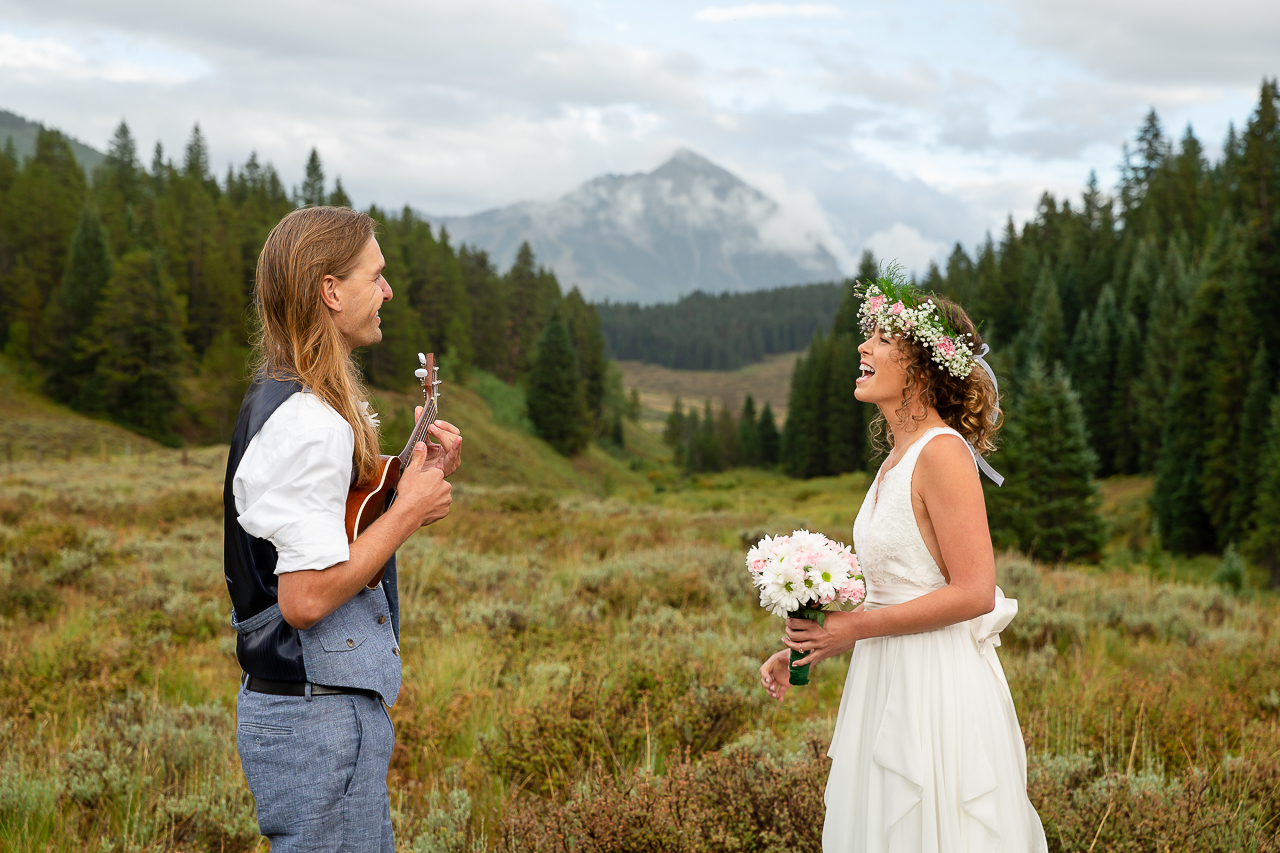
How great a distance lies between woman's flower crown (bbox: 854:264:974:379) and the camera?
2.76 metres

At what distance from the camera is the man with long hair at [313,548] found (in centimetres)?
203

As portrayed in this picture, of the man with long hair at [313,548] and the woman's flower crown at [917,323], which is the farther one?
the woman's flower crown at [917,323]

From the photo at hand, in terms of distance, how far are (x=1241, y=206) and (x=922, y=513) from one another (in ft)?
244

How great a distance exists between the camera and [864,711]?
2.82 m

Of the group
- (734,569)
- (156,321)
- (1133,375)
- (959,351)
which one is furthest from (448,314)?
(959,351)

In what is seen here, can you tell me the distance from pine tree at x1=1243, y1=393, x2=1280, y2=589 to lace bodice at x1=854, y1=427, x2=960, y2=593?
38883 mm

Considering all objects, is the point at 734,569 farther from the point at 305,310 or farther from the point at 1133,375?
the point at 1133,375

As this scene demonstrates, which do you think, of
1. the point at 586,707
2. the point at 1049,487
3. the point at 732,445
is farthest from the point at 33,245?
the point at 586,707

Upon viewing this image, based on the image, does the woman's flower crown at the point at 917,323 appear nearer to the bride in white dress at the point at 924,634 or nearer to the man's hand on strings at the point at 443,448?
the bride in white dress at the point at 924,634

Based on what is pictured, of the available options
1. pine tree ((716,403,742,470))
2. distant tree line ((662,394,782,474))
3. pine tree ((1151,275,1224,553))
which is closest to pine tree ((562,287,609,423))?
distant tree line ((662,394,782,474))

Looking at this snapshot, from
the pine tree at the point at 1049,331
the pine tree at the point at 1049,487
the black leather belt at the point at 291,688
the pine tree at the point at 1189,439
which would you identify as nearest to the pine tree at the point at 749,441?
the pine tree at the point at 1049,331

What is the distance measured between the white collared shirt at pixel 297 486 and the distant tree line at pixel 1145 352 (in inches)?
466

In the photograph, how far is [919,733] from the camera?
260cm

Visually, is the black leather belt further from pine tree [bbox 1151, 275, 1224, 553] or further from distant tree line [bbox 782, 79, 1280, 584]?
pine tree [bbox 1151, 275, 1224, 553]
